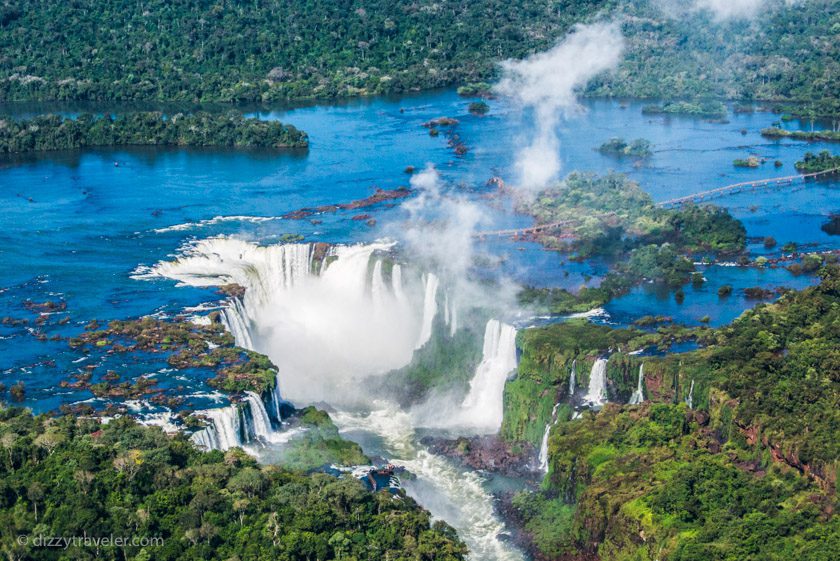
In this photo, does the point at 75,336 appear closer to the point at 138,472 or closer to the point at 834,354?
the point at 138,472

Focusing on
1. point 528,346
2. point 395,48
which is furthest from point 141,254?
point 395,48

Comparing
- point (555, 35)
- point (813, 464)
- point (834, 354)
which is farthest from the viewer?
point (555, 35)

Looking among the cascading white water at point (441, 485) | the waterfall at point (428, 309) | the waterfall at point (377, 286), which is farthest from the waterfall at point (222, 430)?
the waterfall at point (377, 286)

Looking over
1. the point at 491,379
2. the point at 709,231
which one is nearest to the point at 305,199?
the point at 709,231

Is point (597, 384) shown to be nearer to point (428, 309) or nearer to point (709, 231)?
point (428, 309)

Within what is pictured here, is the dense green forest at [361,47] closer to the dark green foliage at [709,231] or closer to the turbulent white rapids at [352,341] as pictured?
the dark green foliage at [709,231]

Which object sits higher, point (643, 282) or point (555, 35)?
point (555, 35)
